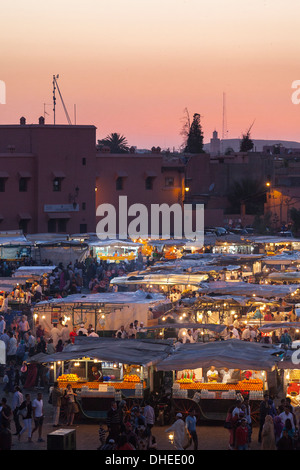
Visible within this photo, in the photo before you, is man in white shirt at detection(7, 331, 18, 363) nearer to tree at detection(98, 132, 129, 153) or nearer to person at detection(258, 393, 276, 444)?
person at detection(258, 393, 276, 444)

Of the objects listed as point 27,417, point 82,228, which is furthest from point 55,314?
point 82,228

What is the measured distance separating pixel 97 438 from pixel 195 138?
76.4 m

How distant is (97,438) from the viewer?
13.6m

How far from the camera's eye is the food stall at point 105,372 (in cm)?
1480

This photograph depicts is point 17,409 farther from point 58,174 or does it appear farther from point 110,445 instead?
point 58,174

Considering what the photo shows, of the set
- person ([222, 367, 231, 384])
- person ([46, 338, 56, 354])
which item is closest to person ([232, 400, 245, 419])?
person ([222, 367, 231, 384])

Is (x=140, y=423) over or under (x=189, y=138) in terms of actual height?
under

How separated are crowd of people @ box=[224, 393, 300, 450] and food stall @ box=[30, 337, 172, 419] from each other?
2.23 metres

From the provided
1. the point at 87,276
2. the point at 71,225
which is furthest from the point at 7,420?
the point at 71,225

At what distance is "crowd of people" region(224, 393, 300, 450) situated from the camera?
12094mm
